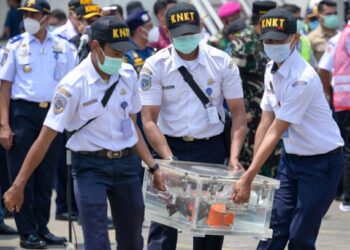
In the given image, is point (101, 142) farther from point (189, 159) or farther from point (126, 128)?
point (189, 159)

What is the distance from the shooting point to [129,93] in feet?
24.0

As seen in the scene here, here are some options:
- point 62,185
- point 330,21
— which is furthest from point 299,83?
point 330,21

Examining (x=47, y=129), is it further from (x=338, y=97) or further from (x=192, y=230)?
(x=338, y=97)

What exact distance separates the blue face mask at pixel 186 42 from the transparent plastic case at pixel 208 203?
0.85m

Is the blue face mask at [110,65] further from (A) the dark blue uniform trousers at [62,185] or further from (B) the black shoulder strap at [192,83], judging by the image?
(A) the dark blue uniform trousers at [62,185]

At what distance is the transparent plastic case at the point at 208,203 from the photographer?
6977 millimetres

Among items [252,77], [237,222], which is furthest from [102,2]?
[237,222]

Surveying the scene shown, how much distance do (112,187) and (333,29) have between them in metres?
6.83

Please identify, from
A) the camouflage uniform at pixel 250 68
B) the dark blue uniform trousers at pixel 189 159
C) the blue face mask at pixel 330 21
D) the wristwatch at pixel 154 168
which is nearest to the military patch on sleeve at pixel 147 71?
the dark blue uniform trousers at pixel 189 159

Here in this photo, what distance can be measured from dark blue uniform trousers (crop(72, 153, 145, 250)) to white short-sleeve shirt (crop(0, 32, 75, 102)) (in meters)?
2.45

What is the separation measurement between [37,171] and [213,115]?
252 cm

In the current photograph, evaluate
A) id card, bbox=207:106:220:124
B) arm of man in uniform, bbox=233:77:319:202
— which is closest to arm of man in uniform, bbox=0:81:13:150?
id card, bbox=207:106:220:124

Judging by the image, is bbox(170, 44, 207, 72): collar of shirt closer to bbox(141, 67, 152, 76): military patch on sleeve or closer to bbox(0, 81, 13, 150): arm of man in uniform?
bbox(141, 67, 152, 76): military patch on sleeve

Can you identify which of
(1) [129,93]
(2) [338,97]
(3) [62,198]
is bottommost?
(3) [62,198]
